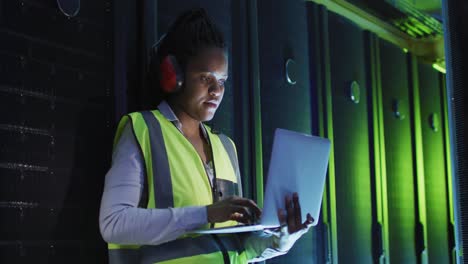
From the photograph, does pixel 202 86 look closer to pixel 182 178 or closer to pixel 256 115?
pixel 182 178

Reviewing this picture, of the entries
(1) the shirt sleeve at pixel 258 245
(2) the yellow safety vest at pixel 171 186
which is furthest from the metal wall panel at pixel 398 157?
(2) the yellow safety vest at pixel 171 186

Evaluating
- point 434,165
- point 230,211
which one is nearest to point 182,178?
point 230,211

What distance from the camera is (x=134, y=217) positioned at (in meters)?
1.53

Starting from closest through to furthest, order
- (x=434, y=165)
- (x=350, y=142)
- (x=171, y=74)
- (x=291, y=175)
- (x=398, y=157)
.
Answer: (x=291, y=175) → (x=171, y=74) → (x=350, y=142) → (x=398, y=157) → (x=434, y=165)

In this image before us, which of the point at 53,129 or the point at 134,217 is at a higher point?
the point at 53,129

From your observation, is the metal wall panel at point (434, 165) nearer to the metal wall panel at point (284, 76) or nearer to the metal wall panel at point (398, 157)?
the metal wall panel at point (398, 157)

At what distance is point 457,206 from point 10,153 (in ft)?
3.50

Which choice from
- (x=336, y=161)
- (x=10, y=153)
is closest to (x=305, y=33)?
(x=336, y=161)

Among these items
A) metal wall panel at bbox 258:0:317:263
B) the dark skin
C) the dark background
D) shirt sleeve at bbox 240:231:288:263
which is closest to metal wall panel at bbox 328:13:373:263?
the dark background

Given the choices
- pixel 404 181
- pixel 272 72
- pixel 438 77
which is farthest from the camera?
pixel 438 77

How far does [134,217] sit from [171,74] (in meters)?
0.44

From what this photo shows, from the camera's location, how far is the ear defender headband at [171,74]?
180cm

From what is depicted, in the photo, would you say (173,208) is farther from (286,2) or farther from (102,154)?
(286,2)

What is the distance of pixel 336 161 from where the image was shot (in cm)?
295
